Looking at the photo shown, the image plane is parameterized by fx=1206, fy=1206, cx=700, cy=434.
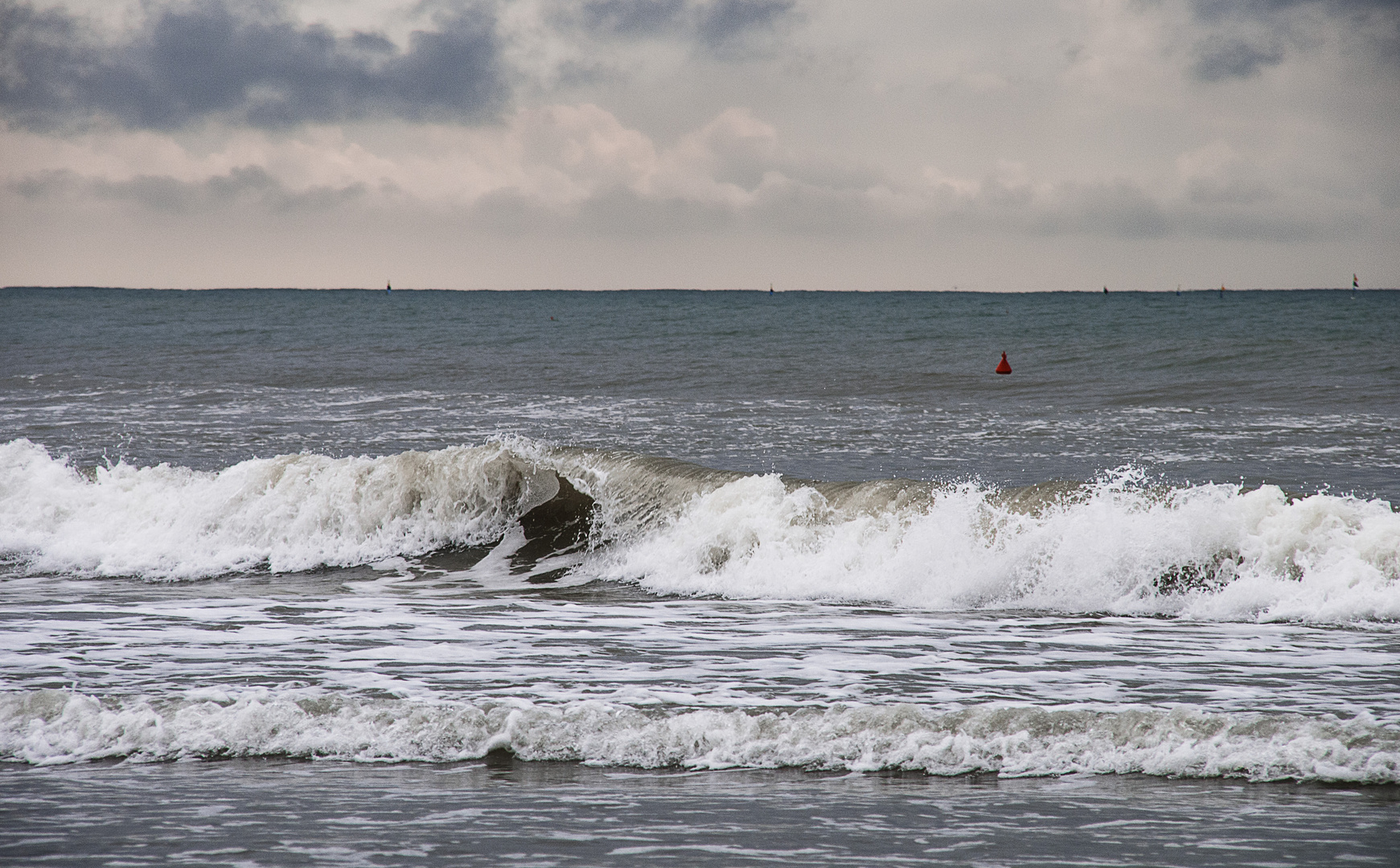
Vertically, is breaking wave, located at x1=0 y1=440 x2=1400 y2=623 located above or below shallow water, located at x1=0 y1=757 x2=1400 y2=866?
above

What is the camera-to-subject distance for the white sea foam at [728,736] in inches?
211

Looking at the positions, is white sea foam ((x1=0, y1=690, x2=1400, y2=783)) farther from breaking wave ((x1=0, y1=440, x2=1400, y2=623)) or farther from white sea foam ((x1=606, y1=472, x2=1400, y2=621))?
breaking wave ((x1=0, y1=440, x2=1400, y2=623))

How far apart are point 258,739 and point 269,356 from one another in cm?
3546

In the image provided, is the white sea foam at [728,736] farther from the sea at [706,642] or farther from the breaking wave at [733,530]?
the breaking wave at [733,530]

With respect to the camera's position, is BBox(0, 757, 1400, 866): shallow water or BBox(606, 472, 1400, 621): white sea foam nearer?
BBox(0, 757, 1400, 866): shallow water

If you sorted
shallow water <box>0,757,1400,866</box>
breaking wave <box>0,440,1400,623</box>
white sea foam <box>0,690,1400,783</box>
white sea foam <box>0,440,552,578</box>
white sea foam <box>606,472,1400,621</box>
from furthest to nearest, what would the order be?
white sea foam <box>0,440,552,578</box>, breaking wave <box>0,440,1400,623</box>, white sea foam <box>606,472,1400,621</box>, white sea foam <box>0,690,1400,783</box>, shallow water <box>0,757,1400,866</box>

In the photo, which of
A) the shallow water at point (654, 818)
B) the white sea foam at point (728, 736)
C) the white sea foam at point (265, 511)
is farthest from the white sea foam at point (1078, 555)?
the shallow water at point (654, 818)

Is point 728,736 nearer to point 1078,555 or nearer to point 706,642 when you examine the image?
point 706,642

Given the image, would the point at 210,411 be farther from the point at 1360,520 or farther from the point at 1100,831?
the point at 1100,831

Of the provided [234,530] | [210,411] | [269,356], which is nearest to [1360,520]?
[234,530]

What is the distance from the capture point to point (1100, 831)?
4.57 m

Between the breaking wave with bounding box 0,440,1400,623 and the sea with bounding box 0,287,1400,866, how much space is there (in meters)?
0.04

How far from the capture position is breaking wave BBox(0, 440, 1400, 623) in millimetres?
9648

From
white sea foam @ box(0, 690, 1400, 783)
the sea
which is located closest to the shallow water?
the sea
